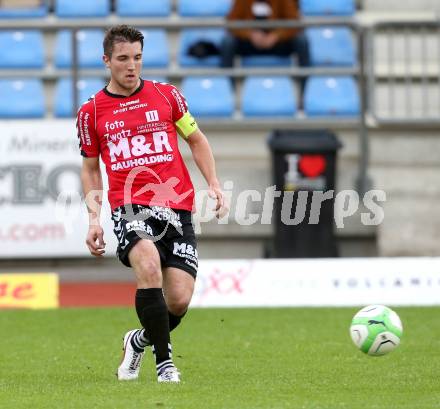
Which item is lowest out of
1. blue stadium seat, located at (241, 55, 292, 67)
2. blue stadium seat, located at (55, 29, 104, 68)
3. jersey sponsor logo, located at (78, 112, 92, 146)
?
jersey sponsor logo, located at (78, 112, 92, 146)

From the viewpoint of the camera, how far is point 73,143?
14.3m

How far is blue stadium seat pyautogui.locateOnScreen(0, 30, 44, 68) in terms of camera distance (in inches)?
631

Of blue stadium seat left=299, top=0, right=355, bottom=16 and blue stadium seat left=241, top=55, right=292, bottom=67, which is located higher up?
blue stadium seat left=299, top=0, right=355, bottom=16

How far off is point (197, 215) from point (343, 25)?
2.96 metres

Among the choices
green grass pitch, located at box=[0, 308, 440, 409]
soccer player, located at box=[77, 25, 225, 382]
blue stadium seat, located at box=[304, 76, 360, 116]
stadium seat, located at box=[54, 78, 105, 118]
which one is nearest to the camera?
green grass pitch, located at box=[0, 308, 440, 409]

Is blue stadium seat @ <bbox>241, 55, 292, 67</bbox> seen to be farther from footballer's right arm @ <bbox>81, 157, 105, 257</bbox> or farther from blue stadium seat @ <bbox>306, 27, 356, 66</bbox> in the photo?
footballer's right arm @ <bbox>81, 157, 105, 257</bbox>

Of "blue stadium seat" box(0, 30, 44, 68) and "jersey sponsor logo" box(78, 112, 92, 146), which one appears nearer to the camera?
"jersey sponsor logo" box(78, 112, 92, 146)

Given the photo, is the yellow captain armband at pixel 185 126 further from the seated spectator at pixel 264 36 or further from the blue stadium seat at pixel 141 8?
the blue stadium seat at pixel 141 8

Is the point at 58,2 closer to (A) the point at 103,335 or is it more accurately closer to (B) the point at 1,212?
(B) the point at 1,212

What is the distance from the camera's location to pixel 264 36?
1573 centimetres

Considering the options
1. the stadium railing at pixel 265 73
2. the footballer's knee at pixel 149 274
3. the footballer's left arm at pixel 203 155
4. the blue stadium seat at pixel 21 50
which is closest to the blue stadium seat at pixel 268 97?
the stadium railing at pixel 265 73

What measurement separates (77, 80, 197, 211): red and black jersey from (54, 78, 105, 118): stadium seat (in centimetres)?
752

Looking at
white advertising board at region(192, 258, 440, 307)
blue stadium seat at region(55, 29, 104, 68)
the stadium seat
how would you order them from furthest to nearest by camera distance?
blue stadium seat at region(55, 29, 104, 68) < the stadium seat < white advertising board at region(192, 258, 440, 307)

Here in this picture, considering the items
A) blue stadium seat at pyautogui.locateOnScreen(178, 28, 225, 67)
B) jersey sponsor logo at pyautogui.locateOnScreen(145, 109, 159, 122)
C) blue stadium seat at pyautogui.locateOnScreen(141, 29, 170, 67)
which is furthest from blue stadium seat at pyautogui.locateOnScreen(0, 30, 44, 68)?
jersey sponsor logo at pyautogui.locateOnScreen(145, 109, 159, 122)
